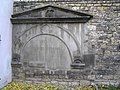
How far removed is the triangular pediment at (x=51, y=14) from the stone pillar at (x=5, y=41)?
0.41m

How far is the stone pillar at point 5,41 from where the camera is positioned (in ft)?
23.2

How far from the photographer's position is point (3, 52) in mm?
7234

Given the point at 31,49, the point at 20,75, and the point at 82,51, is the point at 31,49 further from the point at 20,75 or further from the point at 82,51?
the point at 82,51

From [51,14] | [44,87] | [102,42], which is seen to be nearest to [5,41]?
[51,14]

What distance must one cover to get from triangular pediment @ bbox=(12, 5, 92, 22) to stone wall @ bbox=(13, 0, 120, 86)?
222mm

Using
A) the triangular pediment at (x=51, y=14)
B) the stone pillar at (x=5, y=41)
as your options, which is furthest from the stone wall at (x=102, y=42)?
the stone pillar at (x=5, y=41)

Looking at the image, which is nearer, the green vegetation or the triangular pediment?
the green vegetation

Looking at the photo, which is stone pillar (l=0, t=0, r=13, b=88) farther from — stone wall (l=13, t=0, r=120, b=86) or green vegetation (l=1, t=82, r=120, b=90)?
stone wall (l=13, t=0, r=120, b=86)

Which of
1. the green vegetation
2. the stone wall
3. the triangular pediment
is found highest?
the triangular pediment

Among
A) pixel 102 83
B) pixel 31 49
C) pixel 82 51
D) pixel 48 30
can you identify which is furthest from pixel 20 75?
pixel 102 83

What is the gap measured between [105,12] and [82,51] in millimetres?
1614

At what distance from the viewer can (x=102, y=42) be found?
749 centimetres

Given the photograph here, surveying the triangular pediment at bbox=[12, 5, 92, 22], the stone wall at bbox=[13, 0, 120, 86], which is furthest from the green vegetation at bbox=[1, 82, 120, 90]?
the triangular pediment at bbox=[12, 5, 92, 22]

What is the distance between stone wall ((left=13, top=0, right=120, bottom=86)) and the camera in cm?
745
